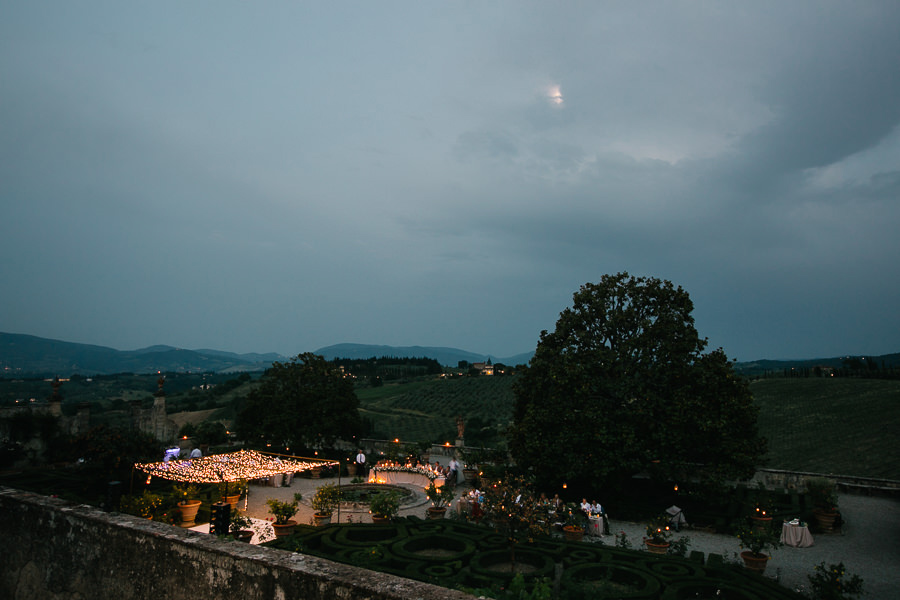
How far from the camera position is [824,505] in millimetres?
19031

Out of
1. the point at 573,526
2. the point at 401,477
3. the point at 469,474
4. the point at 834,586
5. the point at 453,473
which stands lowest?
the point at 401,477

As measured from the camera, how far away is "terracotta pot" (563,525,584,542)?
1741 centimetres

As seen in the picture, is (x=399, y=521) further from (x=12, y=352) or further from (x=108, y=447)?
(x=12, y=352)

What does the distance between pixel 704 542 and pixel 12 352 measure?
25136 centimetres

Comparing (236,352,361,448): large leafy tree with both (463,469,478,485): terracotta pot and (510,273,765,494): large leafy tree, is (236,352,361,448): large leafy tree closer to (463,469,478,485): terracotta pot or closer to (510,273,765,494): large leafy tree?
(463,469,478,485): terracotta pot

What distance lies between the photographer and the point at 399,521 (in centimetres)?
1755

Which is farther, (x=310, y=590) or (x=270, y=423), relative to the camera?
(x=270, y=423)

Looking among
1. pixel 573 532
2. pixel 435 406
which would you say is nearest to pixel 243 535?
pixel 573 532

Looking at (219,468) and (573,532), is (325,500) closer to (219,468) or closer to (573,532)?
(219,468)

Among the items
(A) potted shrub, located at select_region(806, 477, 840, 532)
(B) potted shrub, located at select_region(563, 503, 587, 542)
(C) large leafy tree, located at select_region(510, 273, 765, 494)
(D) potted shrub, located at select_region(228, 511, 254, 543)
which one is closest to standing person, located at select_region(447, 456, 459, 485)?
(C) large leafy tree, located at select_region(510, 273, 765, 494)

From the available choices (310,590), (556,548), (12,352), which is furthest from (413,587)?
(12,352)

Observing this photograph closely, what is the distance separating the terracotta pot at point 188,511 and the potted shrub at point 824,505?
23.6 m

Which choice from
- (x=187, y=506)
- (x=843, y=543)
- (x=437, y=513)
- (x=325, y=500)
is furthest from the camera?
(x=437, y=513)

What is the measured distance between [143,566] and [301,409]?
28396mm
